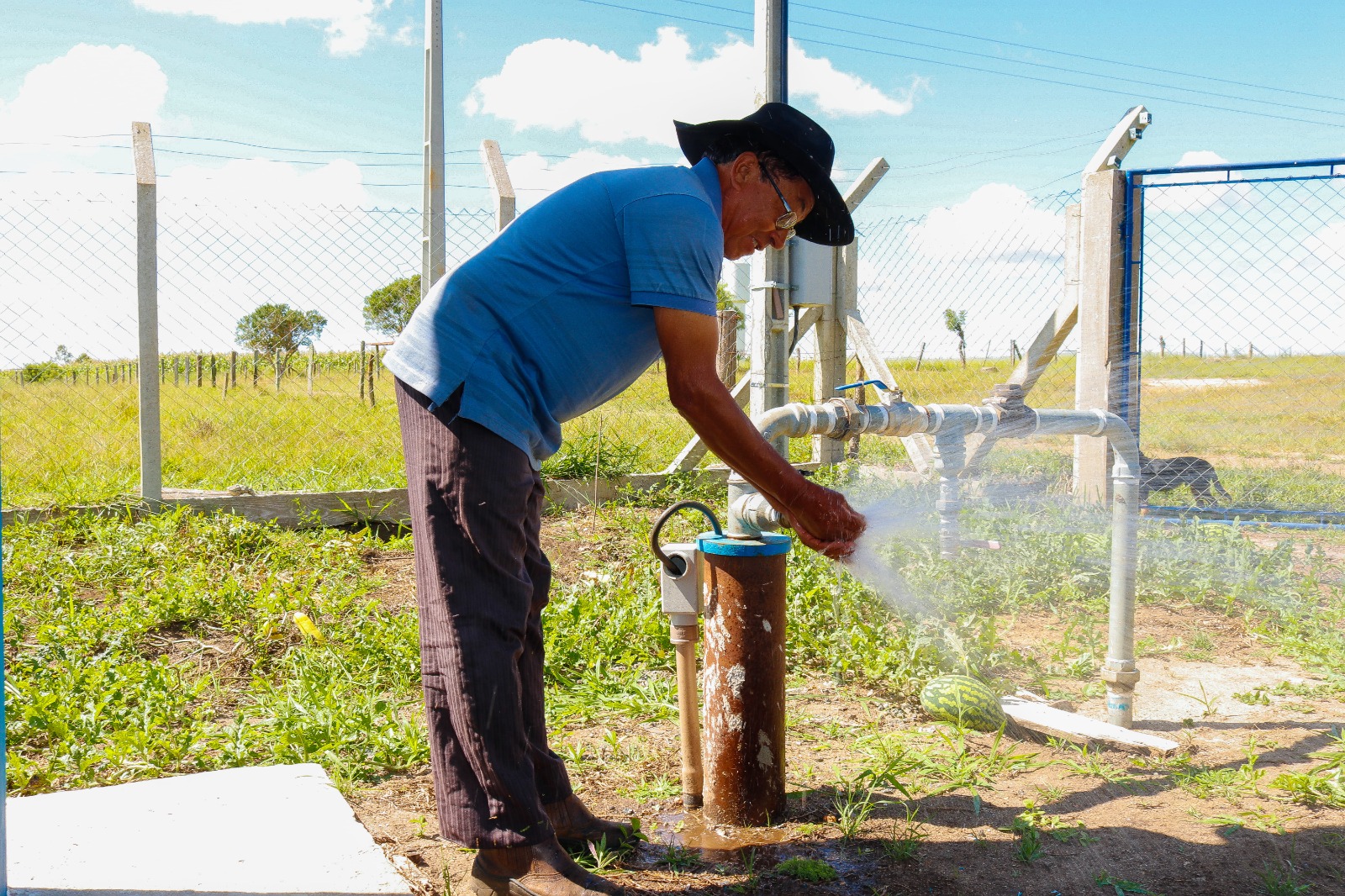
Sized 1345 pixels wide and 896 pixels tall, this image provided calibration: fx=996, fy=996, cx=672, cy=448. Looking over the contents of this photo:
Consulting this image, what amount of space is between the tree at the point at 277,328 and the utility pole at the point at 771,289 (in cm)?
297

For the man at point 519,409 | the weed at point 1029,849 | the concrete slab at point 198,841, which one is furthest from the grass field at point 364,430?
the man at point 519,409

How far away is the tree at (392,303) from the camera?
6.41 metres

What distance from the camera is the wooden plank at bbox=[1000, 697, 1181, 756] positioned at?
277 centimetres

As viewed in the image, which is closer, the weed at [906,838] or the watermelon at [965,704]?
the weed at [906,838]

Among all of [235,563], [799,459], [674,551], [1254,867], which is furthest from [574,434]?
[1254,867]

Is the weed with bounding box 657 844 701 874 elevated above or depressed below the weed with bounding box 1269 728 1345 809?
below

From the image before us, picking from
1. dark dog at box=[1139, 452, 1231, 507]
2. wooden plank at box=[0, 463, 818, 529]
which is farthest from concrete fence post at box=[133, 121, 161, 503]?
dark dog at box=[1139, 452, 1231, 507]

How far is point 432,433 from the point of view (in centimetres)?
191

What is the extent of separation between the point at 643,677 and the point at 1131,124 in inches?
162

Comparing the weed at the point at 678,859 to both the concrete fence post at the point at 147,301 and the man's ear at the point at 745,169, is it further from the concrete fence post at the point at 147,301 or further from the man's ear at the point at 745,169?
the concrete fence post at the point at 147,301

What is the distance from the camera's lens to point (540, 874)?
1920mm

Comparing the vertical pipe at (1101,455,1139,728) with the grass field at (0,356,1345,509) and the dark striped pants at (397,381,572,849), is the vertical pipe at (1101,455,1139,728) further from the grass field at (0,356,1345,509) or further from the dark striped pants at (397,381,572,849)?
the grass field at (0,356,1345,509)

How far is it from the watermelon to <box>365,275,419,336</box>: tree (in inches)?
172

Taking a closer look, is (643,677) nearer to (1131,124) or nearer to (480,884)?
(480,884)
